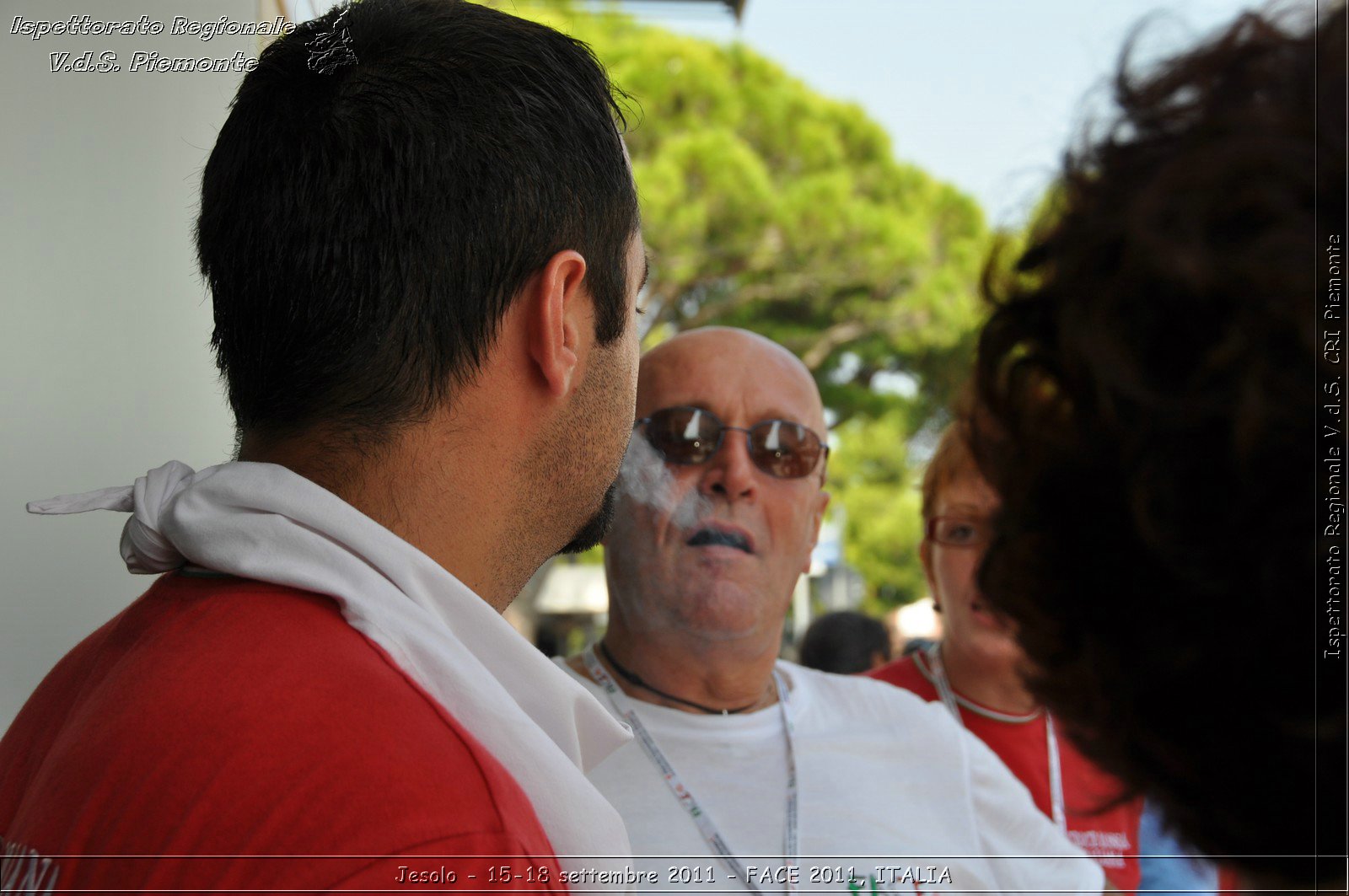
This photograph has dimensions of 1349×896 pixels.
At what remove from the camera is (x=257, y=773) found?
0.99 metres

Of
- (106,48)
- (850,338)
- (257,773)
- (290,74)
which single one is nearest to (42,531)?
(106,48)

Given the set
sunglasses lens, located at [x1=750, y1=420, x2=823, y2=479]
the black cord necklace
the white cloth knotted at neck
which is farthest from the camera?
sunglasses lens, located at [x1=750, y1=420, x2=823, y2=479]

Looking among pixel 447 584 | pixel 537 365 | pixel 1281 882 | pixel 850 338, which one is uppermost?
pixel 537 365

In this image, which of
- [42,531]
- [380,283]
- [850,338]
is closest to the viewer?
[380,283]

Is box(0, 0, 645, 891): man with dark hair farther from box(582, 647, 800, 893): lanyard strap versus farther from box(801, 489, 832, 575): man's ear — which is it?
box(801, 489, 832, 575): man's ear

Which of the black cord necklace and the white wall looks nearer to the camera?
the white wall

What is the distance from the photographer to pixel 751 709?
2.55 m

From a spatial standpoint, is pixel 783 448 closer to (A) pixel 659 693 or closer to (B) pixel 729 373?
(B) pixel 729 373

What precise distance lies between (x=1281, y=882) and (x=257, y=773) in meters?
0.86

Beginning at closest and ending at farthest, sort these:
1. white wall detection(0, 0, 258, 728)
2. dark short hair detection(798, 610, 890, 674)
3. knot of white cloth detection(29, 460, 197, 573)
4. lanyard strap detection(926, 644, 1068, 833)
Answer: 1. knot of white cloth detection(29, 460, 197, 573)
2. white wall detection(0, 0, 258, 728)
3. lanyard strap detection(926, 644, 1068, 833)
4. dark short hair detection(798, 610, 890, 674)

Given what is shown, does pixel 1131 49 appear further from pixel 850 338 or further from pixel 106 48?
pixel 850 338

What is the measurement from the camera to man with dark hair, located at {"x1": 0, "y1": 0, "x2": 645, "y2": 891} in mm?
995

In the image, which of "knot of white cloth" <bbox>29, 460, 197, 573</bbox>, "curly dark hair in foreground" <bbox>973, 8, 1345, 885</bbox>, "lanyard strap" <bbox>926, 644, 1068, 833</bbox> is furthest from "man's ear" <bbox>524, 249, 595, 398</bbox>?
"lanyard strap" <bbox>926, 644, 1068, 833</bbox>

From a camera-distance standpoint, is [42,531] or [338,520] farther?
[42,531]
